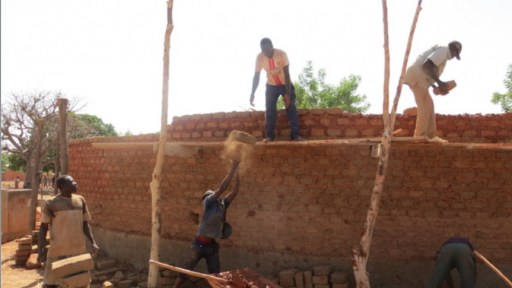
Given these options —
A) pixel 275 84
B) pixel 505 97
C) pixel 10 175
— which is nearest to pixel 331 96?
pixel 505 97

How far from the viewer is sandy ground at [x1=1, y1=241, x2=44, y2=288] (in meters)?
7.92

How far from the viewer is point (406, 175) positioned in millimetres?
6207

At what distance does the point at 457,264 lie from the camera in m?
5.32

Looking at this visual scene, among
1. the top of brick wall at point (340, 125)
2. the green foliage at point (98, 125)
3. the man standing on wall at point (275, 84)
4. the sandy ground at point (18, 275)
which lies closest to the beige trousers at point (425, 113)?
the top of brick wall at point (340, 125)

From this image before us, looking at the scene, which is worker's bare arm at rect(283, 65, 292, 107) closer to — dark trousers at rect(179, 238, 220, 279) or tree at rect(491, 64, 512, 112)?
dark trousers at rect(179, 238, 220, 279)

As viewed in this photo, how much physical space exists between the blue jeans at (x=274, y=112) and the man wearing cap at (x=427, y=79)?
1628mm

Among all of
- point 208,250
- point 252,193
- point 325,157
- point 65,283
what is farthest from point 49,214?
point 325,157

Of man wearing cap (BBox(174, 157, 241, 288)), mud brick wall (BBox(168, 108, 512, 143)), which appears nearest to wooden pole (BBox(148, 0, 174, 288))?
man wearing cap (BBox(174, 157, 241, 288))

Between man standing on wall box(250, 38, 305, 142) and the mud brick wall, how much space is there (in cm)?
→ 25

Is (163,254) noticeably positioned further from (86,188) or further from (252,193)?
(86,188)

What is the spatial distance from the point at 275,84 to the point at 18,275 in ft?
20.3

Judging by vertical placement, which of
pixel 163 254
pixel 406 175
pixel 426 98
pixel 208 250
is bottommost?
pixel 163 254

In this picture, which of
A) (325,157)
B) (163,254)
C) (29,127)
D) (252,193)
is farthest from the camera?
(29,127)

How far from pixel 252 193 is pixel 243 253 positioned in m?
0.93
